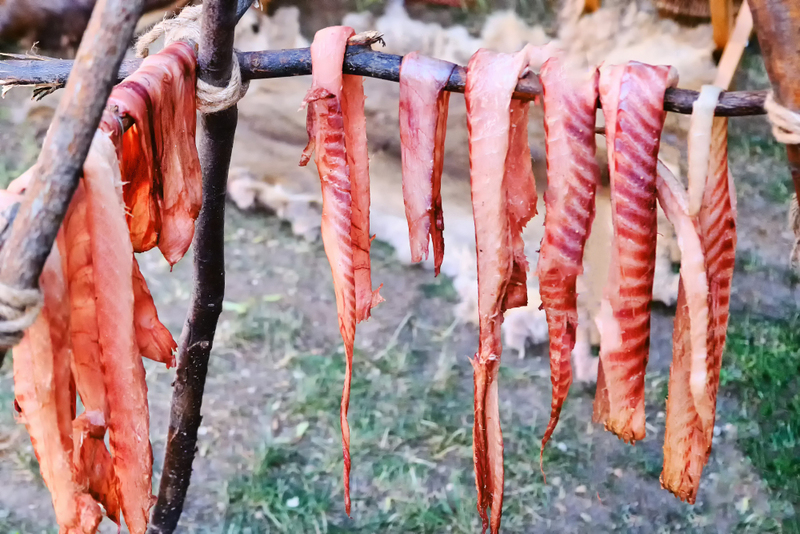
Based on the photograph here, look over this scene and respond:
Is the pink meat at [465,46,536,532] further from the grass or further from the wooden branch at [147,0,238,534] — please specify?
the grass

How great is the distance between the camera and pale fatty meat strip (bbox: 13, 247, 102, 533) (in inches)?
32.8

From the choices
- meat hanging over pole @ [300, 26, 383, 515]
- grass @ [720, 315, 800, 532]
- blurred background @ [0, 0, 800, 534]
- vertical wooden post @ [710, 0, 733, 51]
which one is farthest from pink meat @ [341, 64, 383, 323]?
vertical wooden post @ [710, 0, 733, 51]

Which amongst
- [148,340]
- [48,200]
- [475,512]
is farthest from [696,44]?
[48,200]

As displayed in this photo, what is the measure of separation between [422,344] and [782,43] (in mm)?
2549

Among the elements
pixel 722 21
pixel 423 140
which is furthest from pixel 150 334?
pixel 722 21

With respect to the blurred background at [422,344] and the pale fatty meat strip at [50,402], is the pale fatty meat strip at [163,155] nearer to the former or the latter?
the pale fatty meat strip at [50,402]

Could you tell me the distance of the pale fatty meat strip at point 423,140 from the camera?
1131mm

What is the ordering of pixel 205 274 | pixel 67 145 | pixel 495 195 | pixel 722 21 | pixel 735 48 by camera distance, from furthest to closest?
1. pixel 722 21
2. pixel 735 48
3. pixel 205 274
4. pixel 495 195
5. pixel 67 145

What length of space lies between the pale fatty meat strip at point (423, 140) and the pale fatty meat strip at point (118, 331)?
20.6 inches

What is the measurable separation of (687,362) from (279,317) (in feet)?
8.40

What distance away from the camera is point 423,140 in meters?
1.20

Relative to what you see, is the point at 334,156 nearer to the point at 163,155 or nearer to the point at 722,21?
the point at 163,155

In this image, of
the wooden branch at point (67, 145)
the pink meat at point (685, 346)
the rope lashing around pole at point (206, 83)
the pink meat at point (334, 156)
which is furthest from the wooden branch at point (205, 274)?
the pink meat at point (685, 346)

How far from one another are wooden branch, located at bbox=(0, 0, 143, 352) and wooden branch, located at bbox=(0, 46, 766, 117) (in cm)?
50
